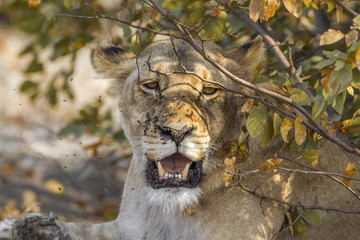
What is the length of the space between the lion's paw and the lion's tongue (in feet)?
3.33

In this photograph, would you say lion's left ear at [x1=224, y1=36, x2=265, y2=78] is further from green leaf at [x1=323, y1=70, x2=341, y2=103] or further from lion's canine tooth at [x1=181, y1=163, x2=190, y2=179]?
green leaf at [x1=323, y1=70, x2=341, y2=103]

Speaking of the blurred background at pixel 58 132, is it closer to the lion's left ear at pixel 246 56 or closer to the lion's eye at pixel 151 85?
the lion's eye at pixel 151 85

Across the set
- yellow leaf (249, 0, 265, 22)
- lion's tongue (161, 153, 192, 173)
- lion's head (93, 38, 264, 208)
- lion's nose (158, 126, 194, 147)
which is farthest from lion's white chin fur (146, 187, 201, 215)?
yellow leaf (249, 0, 265, 22)

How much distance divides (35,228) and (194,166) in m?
1.16

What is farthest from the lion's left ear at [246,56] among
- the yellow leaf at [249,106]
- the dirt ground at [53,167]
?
the dirt ground at [53,167]

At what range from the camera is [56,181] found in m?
7.01

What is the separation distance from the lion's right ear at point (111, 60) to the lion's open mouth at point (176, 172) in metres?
0.94

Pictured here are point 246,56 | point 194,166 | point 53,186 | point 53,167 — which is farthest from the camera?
point 53,167

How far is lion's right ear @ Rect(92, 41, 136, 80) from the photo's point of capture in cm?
385

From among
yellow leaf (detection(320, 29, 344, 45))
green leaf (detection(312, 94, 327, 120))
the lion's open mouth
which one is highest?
yellow leaf (detection(320, 29, 344, 45))

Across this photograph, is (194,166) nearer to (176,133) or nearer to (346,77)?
(176,133)

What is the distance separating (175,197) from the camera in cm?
314

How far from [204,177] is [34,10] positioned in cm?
332

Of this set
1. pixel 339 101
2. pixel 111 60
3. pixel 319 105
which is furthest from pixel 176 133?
pixel 111 60
